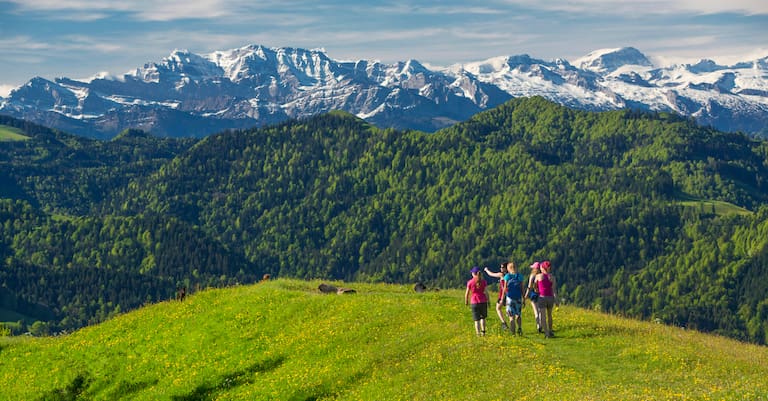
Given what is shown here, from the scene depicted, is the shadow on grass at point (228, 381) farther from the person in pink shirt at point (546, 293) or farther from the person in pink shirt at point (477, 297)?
the person in pink shirt at point (546, 293)

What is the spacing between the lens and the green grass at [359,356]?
1597 inches

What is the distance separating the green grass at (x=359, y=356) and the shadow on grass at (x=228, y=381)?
79 mm

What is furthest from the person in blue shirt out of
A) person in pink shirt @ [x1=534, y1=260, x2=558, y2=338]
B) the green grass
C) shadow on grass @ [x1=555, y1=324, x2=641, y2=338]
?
shadow on grass @ [x1=555, y1=324, x2=641, y2=338]

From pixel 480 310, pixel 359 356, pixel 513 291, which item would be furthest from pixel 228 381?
pixel 513 291

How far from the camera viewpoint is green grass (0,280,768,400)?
4056 cm

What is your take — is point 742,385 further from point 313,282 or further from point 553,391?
point 313,282

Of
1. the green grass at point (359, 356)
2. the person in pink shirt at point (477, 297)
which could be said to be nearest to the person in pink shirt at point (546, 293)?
the green grass at point (359, 356)

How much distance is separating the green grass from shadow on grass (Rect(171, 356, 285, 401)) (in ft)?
0.26

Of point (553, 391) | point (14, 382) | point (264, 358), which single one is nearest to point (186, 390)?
point (264, 358)

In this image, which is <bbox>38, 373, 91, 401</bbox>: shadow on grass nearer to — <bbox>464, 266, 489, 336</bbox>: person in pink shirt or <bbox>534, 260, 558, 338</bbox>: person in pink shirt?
<bbox>464, 266, 489, 336</bbox>: person in pink shirt

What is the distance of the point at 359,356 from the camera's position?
48.8 meters

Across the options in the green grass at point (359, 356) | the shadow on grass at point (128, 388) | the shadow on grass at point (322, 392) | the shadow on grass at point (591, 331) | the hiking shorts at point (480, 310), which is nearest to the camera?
the green grass at point (359, 356)

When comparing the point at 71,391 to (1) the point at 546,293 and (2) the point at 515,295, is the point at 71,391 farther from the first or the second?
(1) the point at 546,293

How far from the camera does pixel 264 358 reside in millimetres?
51375
